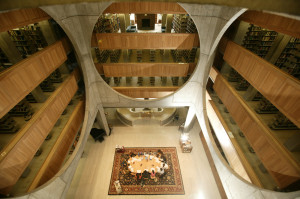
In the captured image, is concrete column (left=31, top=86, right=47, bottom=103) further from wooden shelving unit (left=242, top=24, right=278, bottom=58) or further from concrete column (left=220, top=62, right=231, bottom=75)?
wooden shelving unit (left=242, top=24, right=278, bottom=58)

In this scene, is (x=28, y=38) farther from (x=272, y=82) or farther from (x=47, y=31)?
(x=272, y=82)

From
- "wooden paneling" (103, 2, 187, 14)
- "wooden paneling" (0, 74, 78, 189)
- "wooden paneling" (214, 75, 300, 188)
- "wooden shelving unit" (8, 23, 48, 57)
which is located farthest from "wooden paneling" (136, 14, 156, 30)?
"wooden paneling" (214, 75, 300, 188)

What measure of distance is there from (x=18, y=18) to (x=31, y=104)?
339 centimetres

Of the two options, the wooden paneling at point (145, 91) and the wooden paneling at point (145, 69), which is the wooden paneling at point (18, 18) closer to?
the wooden paneling at point (145, 69)

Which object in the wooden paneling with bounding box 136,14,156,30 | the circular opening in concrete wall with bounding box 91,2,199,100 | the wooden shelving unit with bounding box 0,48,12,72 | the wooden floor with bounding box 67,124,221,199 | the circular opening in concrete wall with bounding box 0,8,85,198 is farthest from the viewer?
the wooden paneling with bounding box 136,14,156,30

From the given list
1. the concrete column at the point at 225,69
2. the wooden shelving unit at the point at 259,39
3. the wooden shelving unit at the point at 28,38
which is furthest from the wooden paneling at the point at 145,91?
the wooden shelving unit at the point at 259,39

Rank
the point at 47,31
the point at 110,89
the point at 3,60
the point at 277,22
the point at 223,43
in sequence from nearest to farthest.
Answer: the point at 277,22 → the point at 3,60 → the point at 47,31 → the point at 223,43 → the point at 110,89

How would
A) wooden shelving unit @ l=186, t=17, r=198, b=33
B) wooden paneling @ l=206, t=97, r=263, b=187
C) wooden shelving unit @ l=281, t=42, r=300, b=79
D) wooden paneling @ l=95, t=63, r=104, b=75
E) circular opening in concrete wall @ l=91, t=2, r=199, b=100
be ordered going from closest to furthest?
1. wooden shelving unit @ l=281, t=42, r=300, b=79
2. wooden paneling @ l=206, t=97, r=263, b=187
3. circular opening in concrete wall @ l=91, t=2, r=199, b=100
4. wooden paneling @ l=95, t=63, r=104, b=75
5. wooden shelving unit @ l=186, t=17, r=198, b=33

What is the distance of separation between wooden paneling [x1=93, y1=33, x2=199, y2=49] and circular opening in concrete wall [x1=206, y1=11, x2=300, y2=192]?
1697mm

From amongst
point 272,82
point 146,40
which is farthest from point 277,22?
point 146,40

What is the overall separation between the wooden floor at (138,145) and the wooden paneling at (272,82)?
556 cm

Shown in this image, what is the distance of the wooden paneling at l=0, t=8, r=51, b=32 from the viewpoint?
154 inches

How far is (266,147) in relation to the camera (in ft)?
15.5

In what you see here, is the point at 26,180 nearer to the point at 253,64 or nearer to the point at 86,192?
the point at 86,192
